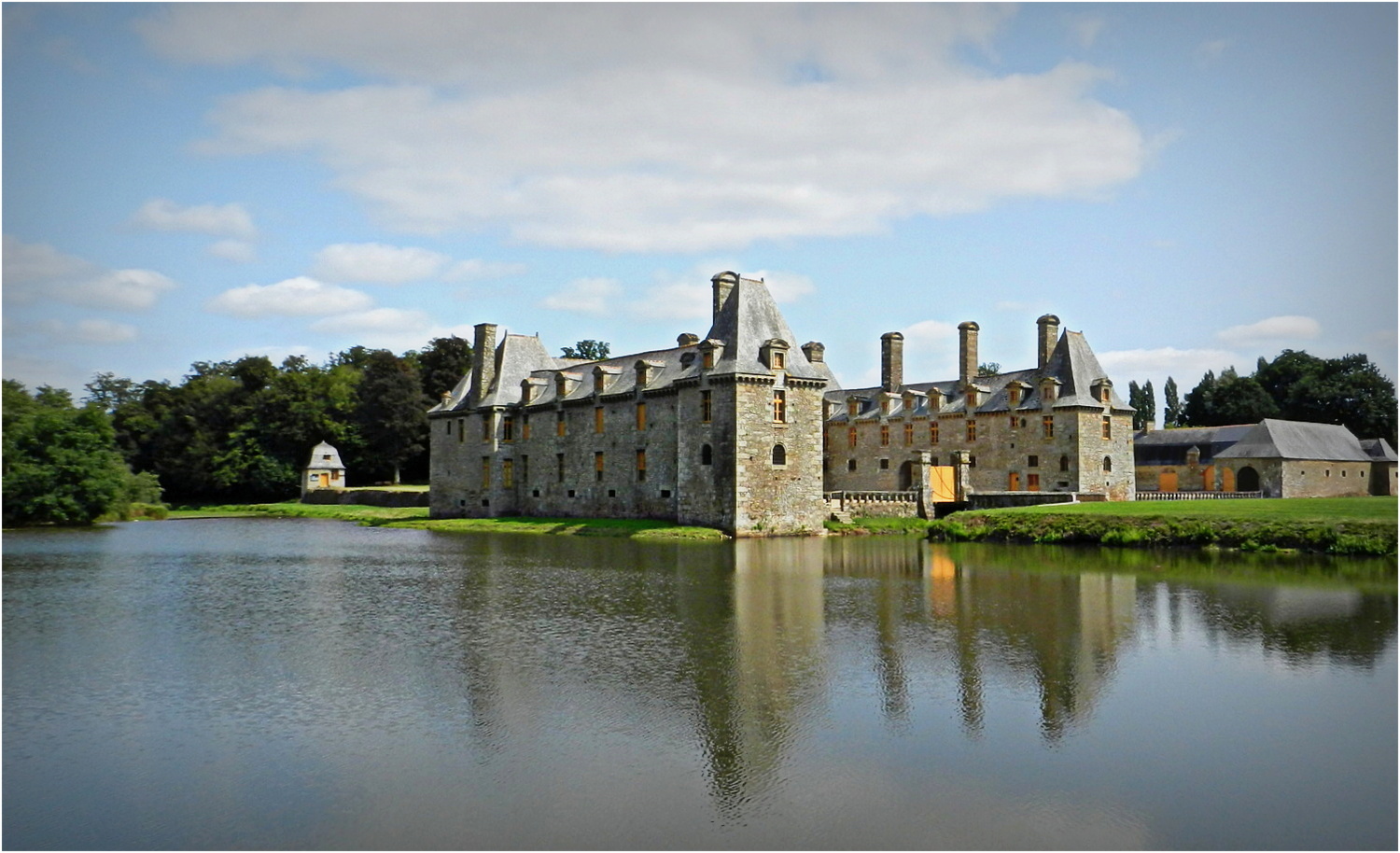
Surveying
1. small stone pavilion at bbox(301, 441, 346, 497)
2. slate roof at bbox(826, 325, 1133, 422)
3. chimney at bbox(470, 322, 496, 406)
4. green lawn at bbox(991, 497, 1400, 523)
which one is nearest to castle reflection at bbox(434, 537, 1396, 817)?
green lawn at bbox(991, 497, 1400, 523)

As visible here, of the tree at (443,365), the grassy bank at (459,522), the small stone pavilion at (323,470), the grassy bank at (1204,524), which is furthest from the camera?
the tree at (443,365)

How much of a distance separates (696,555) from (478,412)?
78.1ft

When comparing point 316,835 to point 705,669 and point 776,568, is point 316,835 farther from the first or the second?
point 776,568

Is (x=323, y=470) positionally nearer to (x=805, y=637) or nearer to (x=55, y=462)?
(x=55, y=462)

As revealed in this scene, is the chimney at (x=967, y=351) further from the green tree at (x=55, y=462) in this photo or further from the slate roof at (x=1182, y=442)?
the green tree at (x=55, y=462)

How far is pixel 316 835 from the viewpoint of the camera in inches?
298

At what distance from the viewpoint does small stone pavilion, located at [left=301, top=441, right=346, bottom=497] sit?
67.4 metres

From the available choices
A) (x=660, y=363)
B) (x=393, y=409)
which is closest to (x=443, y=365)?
(x=393, y=409)

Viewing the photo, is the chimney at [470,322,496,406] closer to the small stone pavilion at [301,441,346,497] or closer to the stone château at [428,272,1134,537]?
the stone château at [428,272,1134,537]

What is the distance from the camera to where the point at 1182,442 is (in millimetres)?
59875

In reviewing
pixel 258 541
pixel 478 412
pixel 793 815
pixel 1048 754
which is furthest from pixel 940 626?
pixel 478 412

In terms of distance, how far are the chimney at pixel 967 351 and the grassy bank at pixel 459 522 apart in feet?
64.9

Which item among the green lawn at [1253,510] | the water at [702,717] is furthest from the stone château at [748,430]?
the water at [702,717]

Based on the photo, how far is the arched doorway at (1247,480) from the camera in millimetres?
51750
